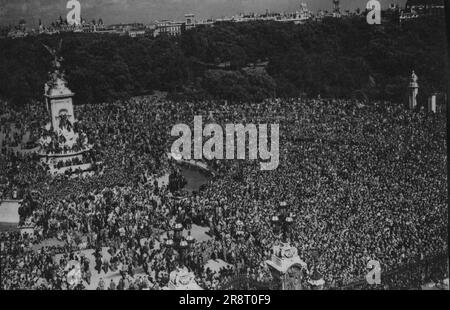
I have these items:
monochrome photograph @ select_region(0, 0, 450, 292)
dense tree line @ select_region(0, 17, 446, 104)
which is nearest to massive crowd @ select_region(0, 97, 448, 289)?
monochrome photograph @ select_region(0, 0, 450, 292)

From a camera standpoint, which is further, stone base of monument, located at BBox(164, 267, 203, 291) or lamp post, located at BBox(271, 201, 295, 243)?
lamp post, located at BBox(271, 201, 295, 243)

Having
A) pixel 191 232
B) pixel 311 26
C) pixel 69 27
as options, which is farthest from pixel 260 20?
pixel 191 232

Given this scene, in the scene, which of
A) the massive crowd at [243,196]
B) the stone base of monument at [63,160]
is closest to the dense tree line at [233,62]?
the massive crowd at [243,196]

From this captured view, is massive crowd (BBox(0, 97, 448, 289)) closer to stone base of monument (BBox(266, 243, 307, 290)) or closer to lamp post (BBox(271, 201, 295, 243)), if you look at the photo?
lamp post (BBox(271, 201, 295, 243))

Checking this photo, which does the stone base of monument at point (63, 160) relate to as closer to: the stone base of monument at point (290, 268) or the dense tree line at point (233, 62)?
the dense tree line at point (233, 62)

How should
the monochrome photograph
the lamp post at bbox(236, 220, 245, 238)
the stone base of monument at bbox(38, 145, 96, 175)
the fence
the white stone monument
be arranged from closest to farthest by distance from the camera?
the fence
the monochrome photograph
the lamp post at bbox(236, 220, 245, 238)
the white stone monument
the stone base of monument at bbox(38, 145, 96, 175)

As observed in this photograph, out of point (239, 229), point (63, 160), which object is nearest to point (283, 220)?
point (239, 229)

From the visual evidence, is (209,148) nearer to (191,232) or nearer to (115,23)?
(191,232)
